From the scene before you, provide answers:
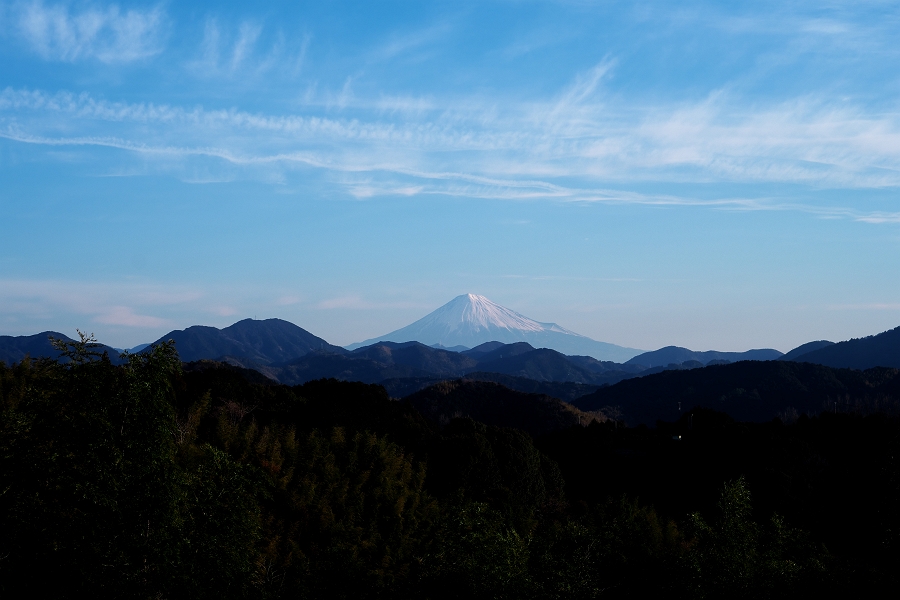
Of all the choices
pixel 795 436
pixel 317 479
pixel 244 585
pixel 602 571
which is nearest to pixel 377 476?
pixel 317 479

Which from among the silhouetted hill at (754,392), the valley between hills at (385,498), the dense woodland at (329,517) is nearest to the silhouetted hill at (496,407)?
the silhouetted hill at (754,392)

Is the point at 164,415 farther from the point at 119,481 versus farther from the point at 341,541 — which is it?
the point at 341,541

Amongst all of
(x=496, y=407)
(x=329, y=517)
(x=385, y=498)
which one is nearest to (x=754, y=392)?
(x=496, y=407)

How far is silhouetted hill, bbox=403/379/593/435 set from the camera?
9925 cm

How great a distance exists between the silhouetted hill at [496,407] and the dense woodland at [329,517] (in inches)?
2203

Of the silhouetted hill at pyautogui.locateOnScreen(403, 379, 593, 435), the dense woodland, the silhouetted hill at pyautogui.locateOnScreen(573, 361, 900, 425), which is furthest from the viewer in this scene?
the silhouetted hill at pyautogui.locateOnScreen(573, 361, 900, 425)

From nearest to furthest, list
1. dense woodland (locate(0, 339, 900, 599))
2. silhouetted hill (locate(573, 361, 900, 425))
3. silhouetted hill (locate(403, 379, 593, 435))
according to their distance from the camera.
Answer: dense woodland (locate(0, 339, 900, 599)) → silhouetted hill (locate(403, 379, 593, 435)) → silhouetted hill (locate(573, 361, 900, 425))

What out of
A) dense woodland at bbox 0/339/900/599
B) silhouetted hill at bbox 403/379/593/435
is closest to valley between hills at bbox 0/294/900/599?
dense woodland at bbox 0/339/900/599

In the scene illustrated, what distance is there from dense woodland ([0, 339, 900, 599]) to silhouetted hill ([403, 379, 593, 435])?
2203 inches

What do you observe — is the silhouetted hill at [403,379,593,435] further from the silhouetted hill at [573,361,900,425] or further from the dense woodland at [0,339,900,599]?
the dense woodland at [0,339,900,599]

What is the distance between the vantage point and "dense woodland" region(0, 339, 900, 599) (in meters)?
11.9

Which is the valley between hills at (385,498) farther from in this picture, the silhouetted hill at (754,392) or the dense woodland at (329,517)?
the silhouetted hill at (754,392)

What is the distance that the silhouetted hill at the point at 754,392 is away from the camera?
387 feet

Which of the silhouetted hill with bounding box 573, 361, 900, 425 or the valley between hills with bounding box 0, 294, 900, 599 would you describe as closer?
the valley between hills with bounding box 0, 294, 900, 599
